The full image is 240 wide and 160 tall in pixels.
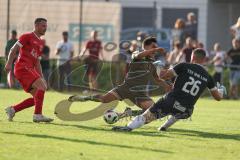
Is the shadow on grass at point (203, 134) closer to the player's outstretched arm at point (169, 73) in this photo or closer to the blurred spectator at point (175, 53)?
the player's outstretched arm at point (169, 73)

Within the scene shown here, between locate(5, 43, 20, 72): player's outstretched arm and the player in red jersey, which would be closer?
locate(5, 43, 20, 72): player's outstretched arm

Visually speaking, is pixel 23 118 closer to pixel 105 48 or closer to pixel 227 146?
pixel 227 146

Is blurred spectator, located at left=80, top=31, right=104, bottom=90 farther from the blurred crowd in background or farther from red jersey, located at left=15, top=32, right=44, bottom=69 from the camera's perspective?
red jersey, located at left=15, top=32, right=44, bottom=69

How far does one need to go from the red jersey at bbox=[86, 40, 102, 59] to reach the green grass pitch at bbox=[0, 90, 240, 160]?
1049 cm

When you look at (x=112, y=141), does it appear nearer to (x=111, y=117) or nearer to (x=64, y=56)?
(x=111, y=117)

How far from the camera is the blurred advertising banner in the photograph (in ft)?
96.4

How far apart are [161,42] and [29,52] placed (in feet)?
55.8

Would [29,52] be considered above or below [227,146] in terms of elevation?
above

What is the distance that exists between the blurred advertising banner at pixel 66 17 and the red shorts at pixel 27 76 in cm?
1491

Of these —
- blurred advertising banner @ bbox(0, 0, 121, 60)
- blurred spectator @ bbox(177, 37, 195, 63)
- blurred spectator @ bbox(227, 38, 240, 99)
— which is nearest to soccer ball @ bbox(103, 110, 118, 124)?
blurred spectator @ bbox(177, 37, 195, 63)

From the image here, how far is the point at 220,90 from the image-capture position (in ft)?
43.0

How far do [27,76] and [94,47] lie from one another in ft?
40.6

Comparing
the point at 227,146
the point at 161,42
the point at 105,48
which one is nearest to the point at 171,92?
the point at 227,146

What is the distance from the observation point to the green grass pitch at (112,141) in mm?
10109
